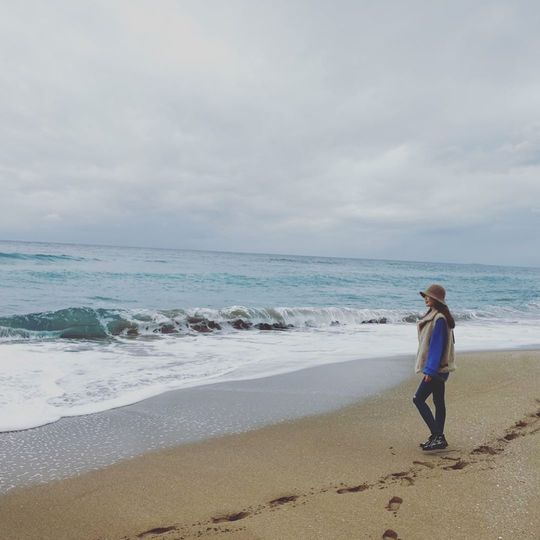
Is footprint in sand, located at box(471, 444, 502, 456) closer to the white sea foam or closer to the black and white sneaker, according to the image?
the black and white sneaker

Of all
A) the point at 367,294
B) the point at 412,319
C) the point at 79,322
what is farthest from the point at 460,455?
the point at 367,294

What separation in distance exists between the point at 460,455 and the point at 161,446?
9.94 feet

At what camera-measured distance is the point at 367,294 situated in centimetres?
2900

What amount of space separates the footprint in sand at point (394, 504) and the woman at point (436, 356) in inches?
49.1

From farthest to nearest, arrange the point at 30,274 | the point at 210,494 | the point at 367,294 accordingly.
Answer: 1. the point at 367,294
2. the point at 30,274
3. the point at 210,494

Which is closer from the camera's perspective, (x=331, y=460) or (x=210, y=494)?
(x=210, y=494)

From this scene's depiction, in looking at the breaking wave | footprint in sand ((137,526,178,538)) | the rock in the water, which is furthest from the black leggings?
the rock in the water

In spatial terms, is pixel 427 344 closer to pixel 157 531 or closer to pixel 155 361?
pixel 157 531

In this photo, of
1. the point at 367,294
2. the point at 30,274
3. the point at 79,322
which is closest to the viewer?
the point at 79,322

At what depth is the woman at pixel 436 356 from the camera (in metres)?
4.64

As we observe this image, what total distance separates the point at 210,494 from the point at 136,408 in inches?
105

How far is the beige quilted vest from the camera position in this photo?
4.69 meters

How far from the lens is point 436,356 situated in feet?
15.3

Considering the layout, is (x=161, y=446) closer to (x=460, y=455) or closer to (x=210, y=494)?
(x=210, y=494)
